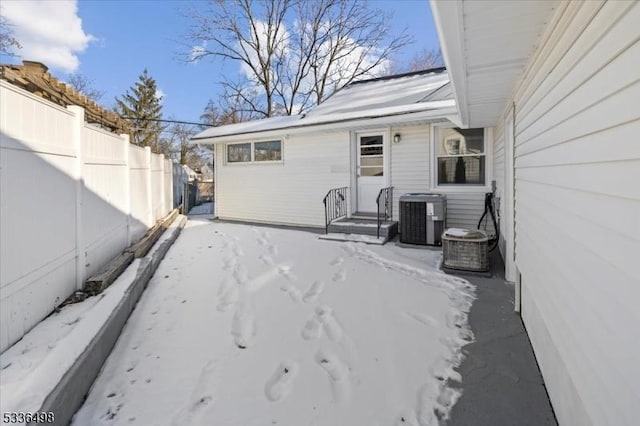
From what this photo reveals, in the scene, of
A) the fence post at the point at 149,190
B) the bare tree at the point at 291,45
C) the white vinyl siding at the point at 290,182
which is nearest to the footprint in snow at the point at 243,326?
the fence post at the point at 149,190

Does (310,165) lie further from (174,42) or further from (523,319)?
(174,42)

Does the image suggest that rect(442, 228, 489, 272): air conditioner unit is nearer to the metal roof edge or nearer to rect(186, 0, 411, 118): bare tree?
the metal roof edge

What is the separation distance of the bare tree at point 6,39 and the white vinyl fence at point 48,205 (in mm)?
15072

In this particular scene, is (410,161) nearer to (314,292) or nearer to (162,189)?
(314,292)

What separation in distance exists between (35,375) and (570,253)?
2.88 m

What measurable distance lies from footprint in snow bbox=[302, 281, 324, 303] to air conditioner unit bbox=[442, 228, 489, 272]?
1.81 metres

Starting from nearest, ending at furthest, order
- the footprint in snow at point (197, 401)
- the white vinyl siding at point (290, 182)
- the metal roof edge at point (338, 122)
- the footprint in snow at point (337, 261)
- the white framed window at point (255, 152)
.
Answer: the footprint in snow at point (197, 401), the footprint in snow at point (337, 261), the metal roof edge at point (338, 122), the white vinyl siding at point (290, 182), the white framed window at point (255, 152)

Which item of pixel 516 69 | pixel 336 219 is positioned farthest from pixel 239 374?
pixel 336 219

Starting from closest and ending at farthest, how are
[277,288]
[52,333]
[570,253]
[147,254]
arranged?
[570,253] < [52,333] < [277,288] < [147,254]

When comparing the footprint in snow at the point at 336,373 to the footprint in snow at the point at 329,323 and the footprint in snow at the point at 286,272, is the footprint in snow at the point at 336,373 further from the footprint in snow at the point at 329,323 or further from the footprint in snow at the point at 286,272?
the footprint in snow at the point at 286,272

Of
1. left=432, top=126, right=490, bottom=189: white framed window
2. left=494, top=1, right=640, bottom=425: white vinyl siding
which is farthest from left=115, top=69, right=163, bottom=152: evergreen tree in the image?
left=494, top=1, right=640, bottom=425: white vinyl siding

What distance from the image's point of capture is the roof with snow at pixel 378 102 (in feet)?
22.1

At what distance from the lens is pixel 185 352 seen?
259 cm

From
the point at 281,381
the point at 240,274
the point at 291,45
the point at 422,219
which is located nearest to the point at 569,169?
the point at 281,381
